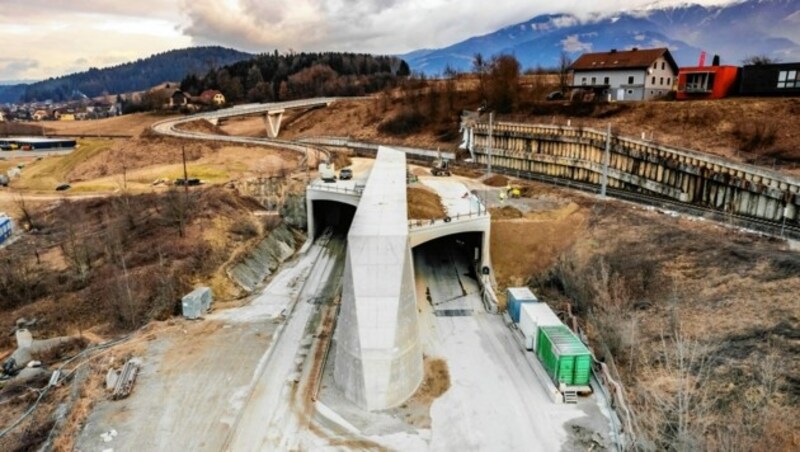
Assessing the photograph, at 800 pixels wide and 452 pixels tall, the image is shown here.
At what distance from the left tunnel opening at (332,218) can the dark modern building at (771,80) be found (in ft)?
164

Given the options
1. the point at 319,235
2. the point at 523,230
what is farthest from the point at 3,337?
the point at 523,230

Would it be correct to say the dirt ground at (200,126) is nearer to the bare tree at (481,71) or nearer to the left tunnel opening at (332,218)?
the bare tree at (481,71)

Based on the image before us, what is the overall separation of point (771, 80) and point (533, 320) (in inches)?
2075

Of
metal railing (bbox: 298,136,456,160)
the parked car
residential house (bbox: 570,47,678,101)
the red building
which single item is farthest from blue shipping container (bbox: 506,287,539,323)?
residential house (bbox: 570,47,678,101)

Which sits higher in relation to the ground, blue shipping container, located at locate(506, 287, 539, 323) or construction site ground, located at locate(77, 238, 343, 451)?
blue shipping container, located at locate(506, 287, 539, 323)

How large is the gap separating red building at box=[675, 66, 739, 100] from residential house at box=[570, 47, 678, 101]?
4.63 metres

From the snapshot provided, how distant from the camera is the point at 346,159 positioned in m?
73.2

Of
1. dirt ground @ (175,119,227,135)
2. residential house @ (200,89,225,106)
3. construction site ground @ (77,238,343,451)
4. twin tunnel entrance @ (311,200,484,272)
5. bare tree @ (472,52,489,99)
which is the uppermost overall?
bare tree @ (472,52,489,99)

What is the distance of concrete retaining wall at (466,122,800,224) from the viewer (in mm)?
41688

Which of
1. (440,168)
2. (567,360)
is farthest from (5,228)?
(567,360)

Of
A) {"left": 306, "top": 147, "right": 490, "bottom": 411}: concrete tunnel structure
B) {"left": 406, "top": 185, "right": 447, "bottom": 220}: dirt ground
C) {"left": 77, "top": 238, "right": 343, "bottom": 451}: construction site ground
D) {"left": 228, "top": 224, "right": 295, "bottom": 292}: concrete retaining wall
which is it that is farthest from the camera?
→ {"left": 406, "top": 185, "right": 447, "bottom": 220}: dirt ground

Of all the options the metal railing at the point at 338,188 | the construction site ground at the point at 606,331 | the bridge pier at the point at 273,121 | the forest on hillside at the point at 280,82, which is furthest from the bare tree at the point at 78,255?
the forest on hillside at the point at 280,82

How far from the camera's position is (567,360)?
25484 millimetres

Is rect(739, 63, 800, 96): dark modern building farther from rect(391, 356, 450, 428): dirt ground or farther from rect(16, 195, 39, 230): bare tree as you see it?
rect(16, 195, 39, 230): bare tree
